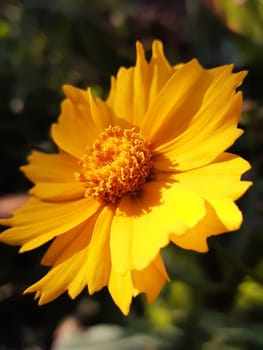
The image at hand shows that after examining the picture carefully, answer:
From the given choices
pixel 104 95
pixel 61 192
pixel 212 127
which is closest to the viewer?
pixel 212 127

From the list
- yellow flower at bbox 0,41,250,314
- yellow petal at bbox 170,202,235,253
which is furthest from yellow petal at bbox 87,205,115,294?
yellow petal at bbox 170,202,235,253

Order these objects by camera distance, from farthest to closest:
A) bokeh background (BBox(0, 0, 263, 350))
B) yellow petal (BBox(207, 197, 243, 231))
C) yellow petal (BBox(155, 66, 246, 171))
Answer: bokeh background (BBox(0, 0, 263, 350)) < yellow petal (BBox(155, 66, 246, 171)) < yellow petal (BBox(207, 197, 243, 231))

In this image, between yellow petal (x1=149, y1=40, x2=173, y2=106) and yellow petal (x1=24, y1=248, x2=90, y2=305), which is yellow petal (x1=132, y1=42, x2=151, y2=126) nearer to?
yellow petal (x1=149, y1=40, x2=173, y2=106)

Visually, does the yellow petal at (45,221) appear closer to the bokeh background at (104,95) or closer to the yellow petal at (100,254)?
the yellow petal at (100,254)

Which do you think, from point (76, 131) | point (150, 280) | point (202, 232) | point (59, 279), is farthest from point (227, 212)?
point (76, 131)

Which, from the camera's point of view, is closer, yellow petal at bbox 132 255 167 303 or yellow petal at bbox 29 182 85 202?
yellow petal at bbox 132 255 167 303

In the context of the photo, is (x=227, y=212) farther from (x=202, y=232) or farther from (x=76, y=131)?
(x=76, y=131)
